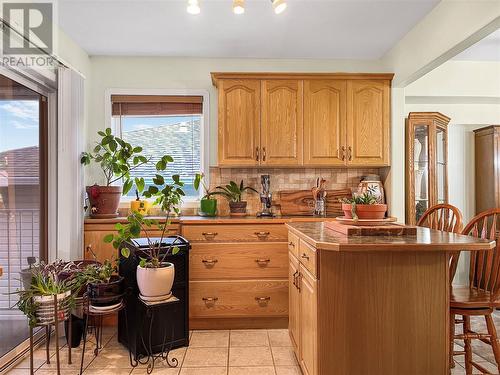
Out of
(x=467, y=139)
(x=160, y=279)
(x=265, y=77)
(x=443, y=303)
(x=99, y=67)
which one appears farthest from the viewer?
(x=467, y=139)

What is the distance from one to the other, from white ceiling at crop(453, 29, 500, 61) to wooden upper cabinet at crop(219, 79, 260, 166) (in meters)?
2.20

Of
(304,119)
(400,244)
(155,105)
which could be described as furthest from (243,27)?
(400,244)

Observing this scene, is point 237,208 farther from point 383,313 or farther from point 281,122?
point 383,313

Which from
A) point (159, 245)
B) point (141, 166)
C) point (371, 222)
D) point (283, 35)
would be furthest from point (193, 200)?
point (371, 222)

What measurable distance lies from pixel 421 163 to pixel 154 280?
2.83m

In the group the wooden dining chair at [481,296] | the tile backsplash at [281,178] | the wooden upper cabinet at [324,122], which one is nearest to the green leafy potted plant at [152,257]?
the tile backsplash at [281,178]

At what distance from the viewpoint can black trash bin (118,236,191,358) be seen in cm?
259

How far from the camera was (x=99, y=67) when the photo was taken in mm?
3707

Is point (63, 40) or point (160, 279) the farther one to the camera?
point (63, 40)

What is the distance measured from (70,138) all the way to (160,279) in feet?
5.16

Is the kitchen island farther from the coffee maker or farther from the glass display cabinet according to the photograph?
the glass display cabinet

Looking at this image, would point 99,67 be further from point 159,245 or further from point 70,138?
point 159,245

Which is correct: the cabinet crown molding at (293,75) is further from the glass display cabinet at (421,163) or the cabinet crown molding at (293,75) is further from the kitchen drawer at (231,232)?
the kitchen drawer at (231,232)

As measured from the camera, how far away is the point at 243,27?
3039 millimetres
